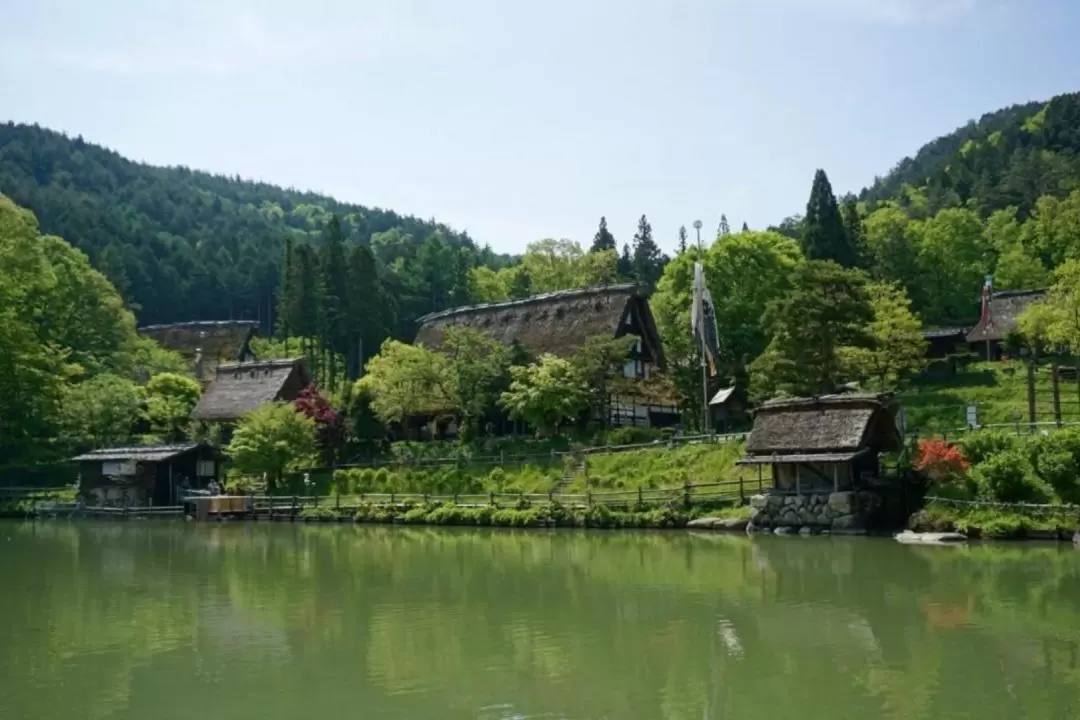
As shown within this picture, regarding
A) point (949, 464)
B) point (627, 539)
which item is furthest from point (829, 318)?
point (627, 539)

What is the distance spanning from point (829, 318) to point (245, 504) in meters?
23.0

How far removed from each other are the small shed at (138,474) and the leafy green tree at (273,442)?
2.83 metres

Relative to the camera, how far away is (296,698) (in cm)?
1058

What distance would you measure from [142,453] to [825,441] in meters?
28.4

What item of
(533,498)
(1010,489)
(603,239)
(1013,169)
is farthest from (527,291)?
(1010,489)

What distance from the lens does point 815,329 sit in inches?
1319

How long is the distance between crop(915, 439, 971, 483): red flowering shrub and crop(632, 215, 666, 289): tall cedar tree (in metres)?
43.8

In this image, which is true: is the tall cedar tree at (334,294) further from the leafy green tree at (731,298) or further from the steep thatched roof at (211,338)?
the leafy green tree at (731,298)

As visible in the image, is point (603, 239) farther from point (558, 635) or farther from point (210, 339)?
point (558, 635)

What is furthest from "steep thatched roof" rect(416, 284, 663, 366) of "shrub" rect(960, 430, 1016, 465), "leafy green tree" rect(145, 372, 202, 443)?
"shrub" rect(960, 430, 1016, 465)

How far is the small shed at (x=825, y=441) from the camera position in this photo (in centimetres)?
2706

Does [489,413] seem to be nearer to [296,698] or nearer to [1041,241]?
[296,698]

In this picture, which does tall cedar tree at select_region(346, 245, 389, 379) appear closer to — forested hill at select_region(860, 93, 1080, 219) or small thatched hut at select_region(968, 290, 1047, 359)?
small thatched hut at select_region(968, 290, 1047, 359)

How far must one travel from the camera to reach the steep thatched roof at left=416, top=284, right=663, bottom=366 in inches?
Result: 1770
